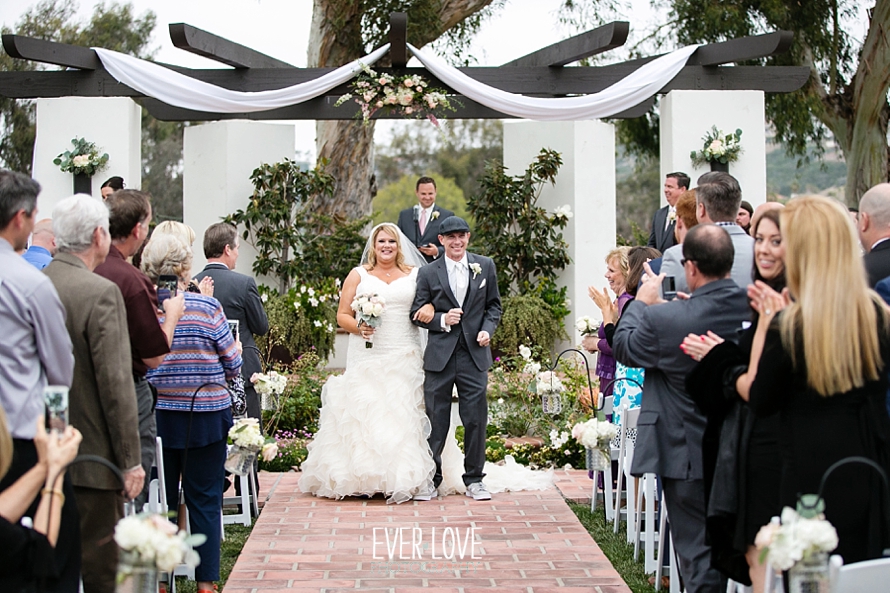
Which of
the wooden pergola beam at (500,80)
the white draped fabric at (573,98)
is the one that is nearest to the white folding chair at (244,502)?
the white draped fabric at (573,98)

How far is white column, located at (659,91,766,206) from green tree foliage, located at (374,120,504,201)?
4307cm

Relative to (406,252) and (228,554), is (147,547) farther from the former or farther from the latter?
(406,252)

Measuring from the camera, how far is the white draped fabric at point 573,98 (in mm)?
10320

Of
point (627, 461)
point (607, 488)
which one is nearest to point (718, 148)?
point (607, 488)

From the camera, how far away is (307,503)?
6.92m

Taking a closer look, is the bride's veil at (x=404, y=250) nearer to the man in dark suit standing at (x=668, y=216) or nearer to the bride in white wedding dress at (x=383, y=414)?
the bride in white wedding dress at (x=383, y=414)

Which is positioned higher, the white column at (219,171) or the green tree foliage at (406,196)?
the green tree foliage at (406,196)

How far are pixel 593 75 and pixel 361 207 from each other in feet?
22.3

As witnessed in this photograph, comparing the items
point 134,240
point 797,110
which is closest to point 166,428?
point 134,240

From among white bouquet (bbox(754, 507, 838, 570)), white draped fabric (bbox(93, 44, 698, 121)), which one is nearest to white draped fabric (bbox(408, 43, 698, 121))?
white draped fabric (bbox(93, 44, 698, 121))

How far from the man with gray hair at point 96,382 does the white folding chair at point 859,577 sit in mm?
2412

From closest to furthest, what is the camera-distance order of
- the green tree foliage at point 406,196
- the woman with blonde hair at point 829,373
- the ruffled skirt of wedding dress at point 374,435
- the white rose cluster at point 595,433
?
the woman with blonde hair at point 829,373, the white rose cluster at point 595,433, the ruffled skirt of wedding dress at point 374,435, the green tree foliage at point 406,196

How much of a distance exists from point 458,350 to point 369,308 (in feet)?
2.27

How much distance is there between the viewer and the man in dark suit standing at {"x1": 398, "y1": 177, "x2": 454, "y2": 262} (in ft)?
38.0
